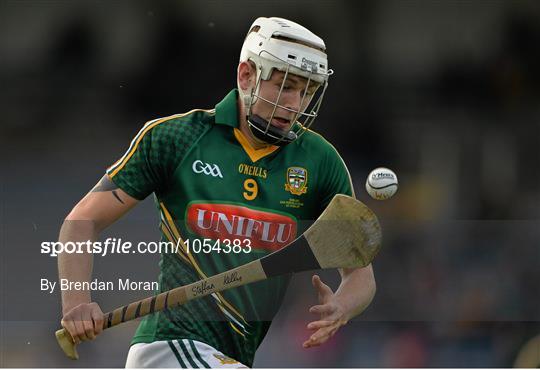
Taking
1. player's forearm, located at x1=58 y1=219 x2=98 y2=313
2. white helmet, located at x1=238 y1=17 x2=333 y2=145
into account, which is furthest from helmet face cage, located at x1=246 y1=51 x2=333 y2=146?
player's forearm, located at x1=58 y1=219 x2=98 y2=313

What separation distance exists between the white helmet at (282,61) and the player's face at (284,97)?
0.01 m

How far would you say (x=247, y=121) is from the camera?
446 centimetres

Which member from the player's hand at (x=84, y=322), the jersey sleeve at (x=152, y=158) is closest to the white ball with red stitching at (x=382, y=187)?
the jersey sleeve at (x=152, y=158)

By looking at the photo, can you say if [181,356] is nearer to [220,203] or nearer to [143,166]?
[220,203]

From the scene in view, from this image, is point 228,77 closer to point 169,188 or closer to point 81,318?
point 169,188

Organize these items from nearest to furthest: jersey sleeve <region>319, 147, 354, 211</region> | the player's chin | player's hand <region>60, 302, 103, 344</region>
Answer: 1. player's hand <region>60, 302, 103, 344</region>
2. the player's chin
3. jersey sleeve <region>319, 147, 354, 211</region>

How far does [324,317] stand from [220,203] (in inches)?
29.2

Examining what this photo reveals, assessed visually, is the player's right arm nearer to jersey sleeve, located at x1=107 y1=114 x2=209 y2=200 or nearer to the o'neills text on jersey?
jersey sleeve, located at x1=107 y1=114 x2=209 y2=200

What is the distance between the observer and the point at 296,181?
446 centimetres

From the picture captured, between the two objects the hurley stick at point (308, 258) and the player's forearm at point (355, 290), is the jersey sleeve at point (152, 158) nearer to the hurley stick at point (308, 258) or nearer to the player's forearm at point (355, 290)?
the hurley stick at point (308, 258)

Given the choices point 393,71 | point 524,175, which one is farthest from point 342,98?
point 524,175

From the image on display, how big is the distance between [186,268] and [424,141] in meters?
4.09

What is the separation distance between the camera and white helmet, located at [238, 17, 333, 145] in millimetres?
4336

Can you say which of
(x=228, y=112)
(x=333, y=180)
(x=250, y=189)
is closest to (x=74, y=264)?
(x=250, y=189)
